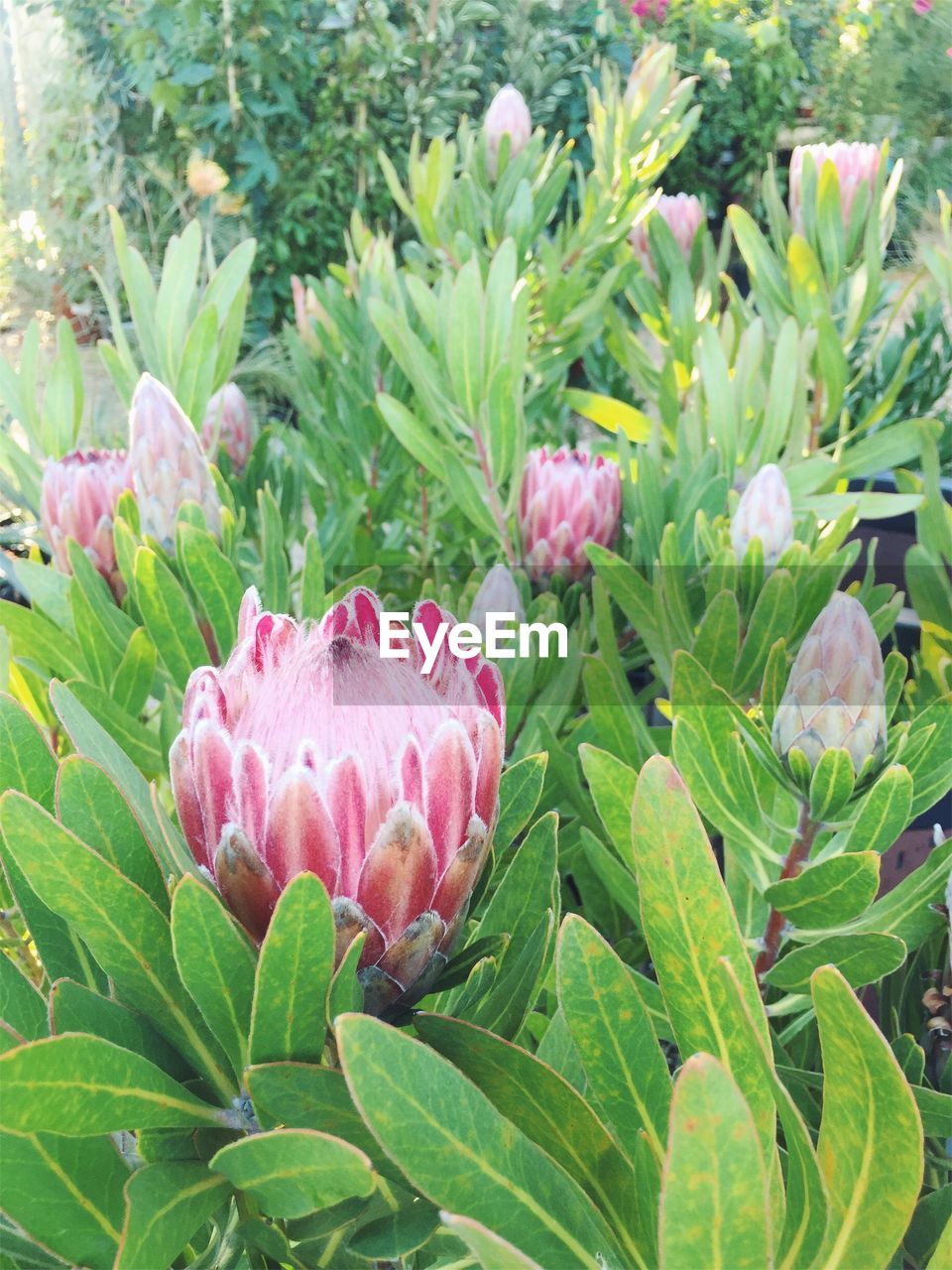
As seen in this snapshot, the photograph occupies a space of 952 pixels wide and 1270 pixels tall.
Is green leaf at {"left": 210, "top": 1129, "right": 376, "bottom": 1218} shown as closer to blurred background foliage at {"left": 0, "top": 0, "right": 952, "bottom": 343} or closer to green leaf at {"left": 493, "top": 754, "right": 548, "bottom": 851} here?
green leaf at {"left": 493, "top": 754, "right": 548, "bottom": 851}

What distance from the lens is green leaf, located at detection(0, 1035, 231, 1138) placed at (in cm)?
21

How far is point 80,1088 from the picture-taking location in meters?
0.22

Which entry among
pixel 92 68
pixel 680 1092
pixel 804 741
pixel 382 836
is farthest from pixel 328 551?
pixel 92 68

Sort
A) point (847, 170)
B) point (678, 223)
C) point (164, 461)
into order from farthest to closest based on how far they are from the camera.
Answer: point (678, 223), point (847, 170), point (164, 461)

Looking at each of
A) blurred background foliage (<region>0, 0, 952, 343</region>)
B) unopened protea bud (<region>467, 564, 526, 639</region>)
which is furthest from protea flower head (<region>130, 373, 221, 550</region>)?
blurred background foliage (<region>0, 0, 952, 343</region>)

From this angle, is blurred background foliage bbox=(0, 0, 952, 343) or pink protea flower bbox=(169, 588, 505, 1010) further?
→ blurred background foliage bbox=(0, 0, 952, 343)

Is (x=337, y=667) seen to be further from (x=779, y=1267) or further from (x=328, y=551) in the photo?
(x=328, y=551)

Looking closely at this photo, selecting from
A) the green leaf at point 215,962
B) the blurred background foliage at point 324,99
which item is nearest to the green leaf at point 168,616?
the green leaf at point 215,962

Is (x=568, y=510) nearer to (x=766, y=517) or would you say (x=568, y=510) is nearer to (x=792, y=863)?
(x=766, y=517)

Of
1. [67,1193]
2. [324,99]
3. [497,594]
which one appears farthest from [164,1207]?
[324,99]

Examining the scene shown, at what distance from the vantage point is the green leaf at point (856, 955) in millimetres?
374

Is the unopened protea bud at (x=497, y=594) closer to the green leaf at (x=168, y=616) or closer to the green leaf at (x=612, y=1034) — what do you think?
the green leaf at (x=168, y=616)

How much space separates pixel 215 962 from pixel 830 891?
244 millimetres

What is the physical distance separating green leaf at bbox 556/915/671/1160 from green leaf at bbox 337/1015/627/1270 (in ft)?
0.07
